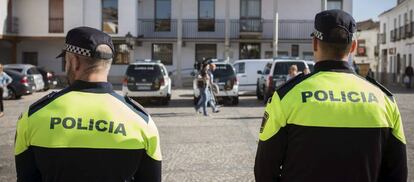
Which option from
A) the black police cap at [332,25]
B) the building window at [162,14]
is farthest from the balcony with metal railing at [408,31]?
the black police cap at [332,25]

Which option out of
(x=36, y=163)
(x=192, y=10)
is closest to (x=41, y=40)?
(x=192, y=10)

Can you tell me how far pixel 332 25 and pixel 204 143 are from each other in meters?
8.02

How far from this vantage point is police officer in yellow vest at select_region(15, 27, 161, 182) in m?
2.67

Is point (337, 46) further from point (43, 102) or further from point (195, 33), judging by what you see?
point (195, 33)

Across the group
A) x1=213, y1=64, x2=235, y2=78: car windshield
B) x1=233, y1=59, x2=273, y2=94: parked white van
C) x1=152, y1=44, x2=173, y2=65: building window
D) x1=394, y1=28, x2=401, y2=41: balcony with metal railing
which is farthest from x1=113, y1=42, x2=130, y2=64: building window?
x1=394, y1=28, x2=401, y2=41: balcony with metal railing

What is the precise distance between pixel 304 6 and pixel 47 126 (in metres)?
35.1

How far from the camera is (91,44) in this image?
8.97 ft

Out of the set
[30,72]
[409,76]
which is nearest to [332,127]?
[30,72]

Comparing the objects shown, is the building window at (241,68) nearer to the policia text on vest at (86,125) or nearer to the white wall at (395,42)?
the white wall at (395,42)

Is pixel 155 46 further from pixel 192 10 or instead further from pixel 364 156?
pixel 364 156

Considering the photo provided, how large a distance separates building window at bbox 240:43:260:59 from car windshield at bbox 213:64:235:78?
16.2 metres

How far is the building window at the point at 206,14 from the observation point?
36.4m

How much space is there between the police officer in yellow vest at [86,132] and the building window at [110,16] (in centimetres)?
3260

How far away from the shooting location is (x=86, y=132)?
2.67 metres
